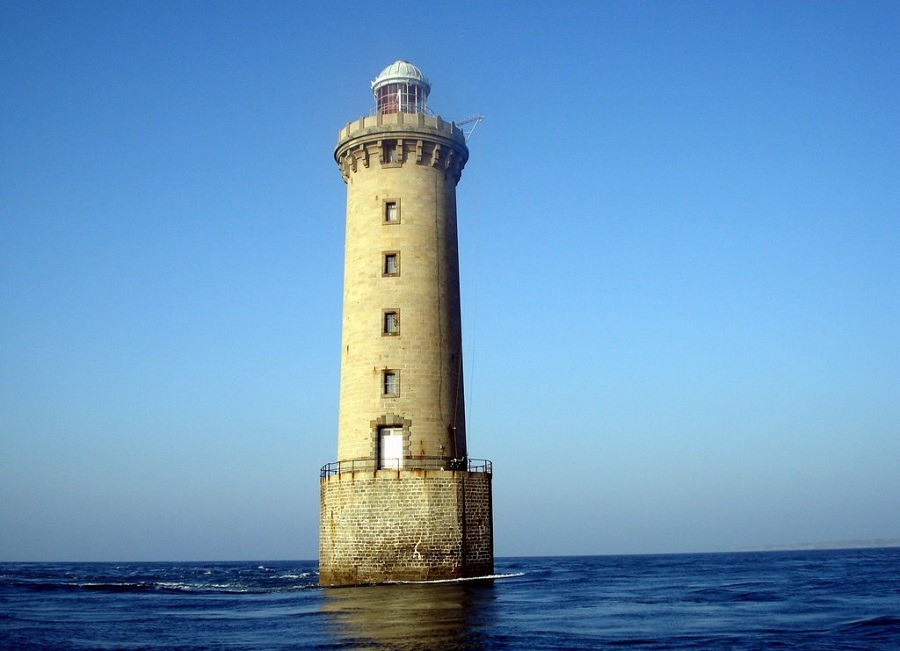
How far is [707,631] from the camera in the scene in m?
21.7

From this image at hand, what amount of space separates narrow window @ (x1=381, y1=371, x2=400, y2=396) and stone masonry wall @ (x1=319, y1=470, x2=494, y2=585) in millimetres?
3016

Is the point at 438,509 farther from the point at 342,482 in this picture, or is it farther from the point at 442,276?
the point at 442,276

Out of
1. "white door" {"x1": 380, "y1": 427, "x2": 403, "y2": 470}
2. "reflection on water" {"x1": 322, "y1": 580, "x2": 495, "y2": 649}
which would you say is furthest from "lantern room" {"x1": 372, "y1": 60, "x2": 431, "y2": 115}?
"reflection on water" {"x1": 322, "y1": 580, "x2": 495, "y2": 649}

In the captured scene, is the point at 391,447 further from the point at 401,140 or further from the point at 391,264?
the point at 401,140

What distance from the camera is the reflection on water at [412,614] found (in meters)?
19.1

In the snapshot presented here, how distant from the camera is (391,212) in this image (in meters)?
36.1

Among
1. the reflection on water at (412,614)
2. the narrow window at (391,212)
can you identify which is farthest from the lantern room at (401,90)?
the reflection on water at (412,614)

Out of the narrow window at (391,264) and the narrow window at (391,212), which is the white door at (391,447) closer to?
the narrow window at (391,264)

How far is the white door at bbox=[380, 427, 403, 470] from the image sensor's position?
3409 cm

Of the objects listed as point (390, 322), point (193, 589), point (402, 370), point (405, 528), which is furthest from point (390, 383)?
point (193, 589)

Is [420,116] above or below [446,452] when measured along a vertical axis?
above

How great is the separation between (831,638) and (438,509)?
576 inches

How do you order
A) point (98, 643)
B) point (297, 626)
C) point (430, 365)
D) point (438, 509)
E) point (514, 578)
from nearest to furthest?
point (98, 643)
point (297, 626)
point (438, 509)
point (430, 365)
point (514, 578)

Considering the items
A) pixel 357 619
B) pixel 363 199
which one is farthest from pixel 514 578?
pixel 357 619
